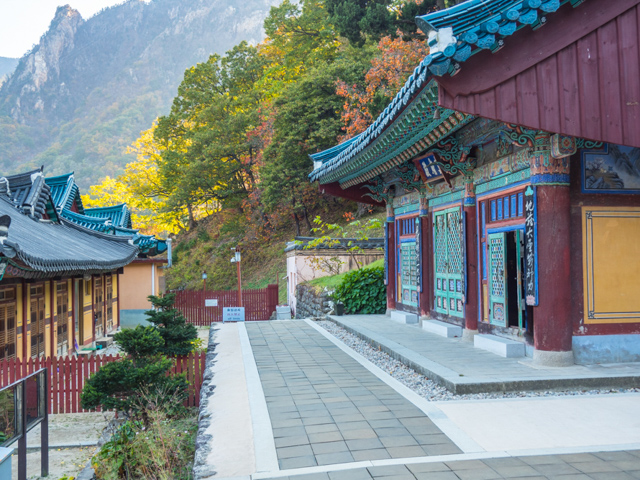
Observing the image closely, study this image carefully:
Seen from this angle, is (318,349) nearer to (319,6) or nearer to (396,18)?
(396,18)

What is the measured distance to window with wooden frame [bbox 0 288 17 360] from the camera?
9477 mm

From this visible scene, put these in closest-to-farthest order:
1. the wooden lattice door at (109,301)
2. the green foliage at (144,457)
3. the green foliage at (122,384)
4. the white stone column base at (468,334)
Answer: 1. the green foliage at (144,457)
2. the green foliage at (122,384)
3. the white stone column base at (468,334)
4. the wooden lattice door at (109,301)

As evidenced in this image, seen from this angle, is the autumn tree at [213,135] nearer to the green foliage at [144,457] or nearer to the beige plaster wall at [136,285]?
the beige plaster wall at [136,285]

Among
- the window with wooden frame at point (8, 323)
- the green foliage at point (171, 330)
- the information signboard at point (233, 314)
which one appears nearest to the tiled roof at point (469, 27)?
the green foliage at point (171, 330)

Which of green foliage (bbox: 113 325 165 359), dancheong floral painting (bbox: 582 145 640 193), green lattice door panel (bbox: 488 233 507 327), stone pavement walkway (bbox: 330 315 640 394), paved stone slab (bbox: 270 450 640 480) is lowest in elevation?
paved stone slab (bbox: 270 450 640 480)

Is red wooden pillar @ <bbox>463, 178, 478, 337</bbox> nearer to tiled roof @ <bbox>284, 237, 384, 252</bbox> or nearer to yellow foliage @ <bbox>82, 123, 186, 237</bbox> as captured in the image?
tiled roof @ <bbox>284, 237, 384, 252</bbox>

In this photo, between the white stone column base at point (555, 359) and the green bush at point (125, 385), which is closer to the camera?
the green bush at point (125, 385)

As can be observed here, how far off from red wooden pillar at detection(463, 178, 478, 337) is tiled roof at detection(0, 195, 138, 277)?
22.5 ft

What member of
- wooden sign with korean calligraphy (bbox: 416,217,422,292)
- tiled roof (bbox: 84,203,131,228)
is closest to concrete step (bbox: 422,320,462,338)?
wooden sign with korean calligraphy (bbox: 416,217,422,292)

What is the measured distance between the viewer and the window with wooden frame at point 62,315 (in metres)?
13.2

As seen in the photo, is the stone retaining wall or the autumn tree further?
the autumn tree

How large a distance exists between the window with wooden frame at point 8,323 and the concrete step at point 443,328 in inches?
313

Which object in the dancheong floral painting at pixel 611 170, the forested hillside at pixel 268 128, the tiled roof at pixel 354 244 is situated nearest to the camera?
the dancheong floral painting at pixel 611 170

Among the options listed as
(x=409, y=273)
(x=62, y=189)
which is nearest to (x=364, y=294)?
(x=409, y=273)
